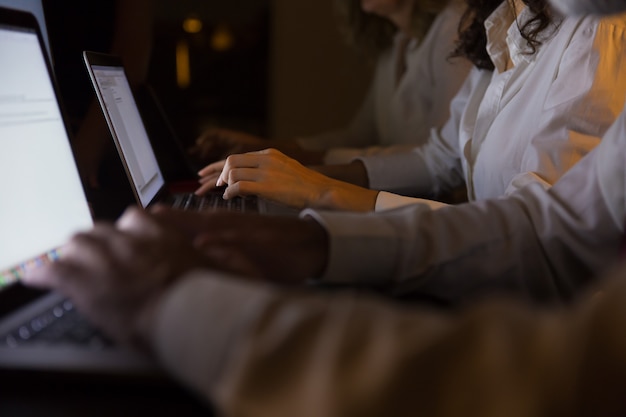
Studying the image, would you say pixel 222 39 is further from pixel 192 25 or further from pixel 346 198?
pixel 346 198

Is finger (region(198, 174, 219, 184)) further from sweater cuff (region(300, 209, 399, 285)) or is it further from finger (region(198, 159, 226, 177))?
sweater cuff (region(300, 209, 399, 285))

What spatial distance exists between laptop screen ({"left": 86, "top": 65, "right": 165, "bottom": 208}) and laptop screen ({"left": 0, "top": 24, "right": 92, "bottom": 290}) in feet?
0.63

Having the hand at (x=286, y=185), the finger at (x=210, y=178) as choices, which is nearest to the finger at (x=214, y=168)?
the finger at (x=210, y=178)

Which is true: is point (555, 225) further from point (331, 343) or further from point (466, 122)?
point (466, 122)

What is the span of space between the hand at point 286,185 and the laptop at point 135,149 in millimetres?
53

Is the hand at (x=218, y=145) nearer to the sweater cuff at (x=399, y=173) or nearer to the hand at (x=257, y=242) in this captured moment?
the sweater cuff at (x=399, y=173)

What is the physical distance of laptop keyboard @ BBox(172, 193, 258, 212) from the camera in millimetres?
1088

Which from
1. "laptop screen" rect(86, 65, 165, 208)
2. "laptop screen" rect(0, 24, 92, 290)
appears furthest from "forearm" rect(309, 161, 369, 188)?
"laptop screen" rect(0, 24, 92, 290)

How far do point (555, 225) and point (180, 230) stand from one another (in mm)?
406

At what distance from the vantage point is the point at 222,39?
3291 millimetres

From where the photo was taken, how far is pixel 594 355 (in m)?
0.42

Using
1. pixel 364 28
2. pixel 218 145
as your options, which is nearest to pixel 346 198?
pixel 218 145

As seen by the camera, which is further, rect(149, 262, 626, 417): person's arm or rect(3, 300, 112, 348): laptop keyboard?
rect(3, 300, 112, 348): laptop keyboard

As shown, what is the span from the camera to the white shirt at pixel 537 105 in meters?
0.93
